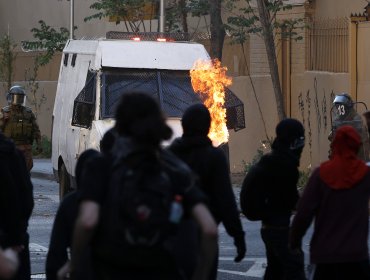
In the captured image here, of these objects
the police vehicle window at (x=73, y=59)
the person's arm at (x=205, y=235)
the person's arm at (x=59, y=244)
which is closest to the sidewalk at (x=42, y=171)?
the police vehicle window at (x=73, y=59)

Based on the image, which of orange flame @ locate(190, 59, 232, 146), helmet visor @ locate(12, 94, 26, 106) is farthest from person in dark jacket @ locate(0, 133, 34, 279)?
helmet visor @ locate(12, 94, 26, 106)

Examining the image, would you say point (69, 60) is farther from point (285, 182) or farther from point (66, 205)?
point (66, 205)

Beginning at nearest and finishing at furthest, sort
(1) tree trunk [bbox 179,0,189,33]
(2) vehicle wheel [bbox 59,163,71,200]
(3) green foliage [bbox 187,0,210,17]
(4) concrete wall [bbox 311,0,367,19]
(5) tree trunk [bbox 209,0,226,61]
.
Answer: (2) vehicle wheel [bbox 59,163,71,200] < (4) concrete wall [bbox 311,0,367,19] < (5) tree trunk [bbox 209,0,226,61] < (3) green foliage [bbox 187,0,210,17] < (1) tree trunk [bbox 179,0,189,33]

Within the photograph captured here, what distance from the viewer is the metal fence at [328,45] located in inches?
840

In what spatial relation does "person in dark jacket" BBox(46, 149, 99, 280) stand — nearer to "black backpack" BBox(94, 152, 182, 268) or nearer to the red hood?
"black backpack" BBox(94, 152, 182, 268)

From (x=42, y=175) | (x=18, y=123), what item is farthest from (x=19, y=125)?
(x=42, y=175)

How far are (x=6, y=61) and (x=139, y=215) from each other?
2771cm

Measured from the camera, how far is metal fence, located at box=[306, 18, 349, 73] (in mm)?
21328

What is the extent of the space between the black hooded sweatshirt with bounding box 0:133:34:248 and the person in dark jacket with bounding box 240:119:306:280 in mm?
Answer: 1787

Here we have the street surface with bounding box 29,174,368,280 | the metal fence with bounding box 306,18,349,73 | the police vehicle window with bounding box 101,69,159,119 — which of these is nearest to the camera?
the street surface with bounding box 29,174,368,280

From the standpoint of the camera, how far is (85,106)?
1622 cm

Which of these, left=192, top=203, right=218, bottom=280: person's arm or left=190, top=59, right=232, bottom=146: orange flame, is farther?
left=190, top=59, right=232, bottom=146: orange flame

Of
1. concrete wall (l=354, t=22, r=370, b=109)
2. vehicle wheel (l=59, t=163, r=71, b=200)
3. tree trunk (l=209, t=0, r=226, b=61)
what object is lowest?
vehicle wheel (l=59, t=163, r=71, b=200)

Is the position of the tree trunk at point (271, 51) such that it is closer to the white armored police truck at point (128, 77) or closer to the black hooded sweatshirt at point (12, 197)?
the white armored police truck at point (128, 77)
